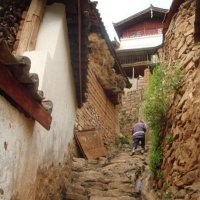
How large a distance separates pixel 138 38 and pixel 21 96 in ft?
73.8

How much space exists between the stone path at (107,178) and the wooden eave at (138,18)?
1761cm

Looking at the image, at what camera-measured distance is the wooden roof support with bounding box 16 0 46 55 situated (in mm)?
4117

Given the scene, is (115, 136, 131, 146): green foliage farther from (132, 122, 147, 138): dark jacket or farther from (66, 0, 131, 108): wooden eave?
(66, 0, 131, 108): wooden eave

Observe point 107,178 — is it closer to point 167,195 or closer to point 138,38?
point 167,195

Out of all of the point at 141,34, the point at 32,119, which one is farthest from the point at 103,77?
the point at 141,34

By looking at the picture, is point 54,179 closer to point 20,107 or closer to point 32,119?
point 32,119

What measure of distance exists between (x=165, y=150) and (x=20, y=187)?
2.81 metres

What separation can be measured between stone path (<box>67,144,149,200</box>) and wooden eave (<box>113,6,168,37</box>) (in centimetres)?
1761

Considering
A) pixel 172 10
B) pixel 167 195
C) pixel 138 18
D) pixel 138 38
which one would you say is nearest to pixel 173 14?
pixel 172 10

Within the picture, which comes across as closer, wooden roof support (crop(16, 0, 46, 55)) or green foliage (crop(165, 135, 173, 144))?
wooden roof support (crop(16, 0, 46, 55))

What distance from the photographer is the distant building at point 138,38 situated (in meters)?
21.8

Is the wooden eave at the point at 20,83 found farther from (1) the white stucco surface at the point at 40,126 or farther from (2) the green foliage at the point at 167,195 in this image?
(2) the green foliage at the point at 167,195

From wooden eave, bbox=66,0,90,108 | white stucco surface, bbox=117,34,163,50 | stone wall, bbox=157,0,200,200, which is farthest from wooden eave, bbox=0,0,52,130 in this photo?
white stucco surface, bbox=117,34,163,50

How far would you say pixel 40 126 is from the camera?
3.92m
